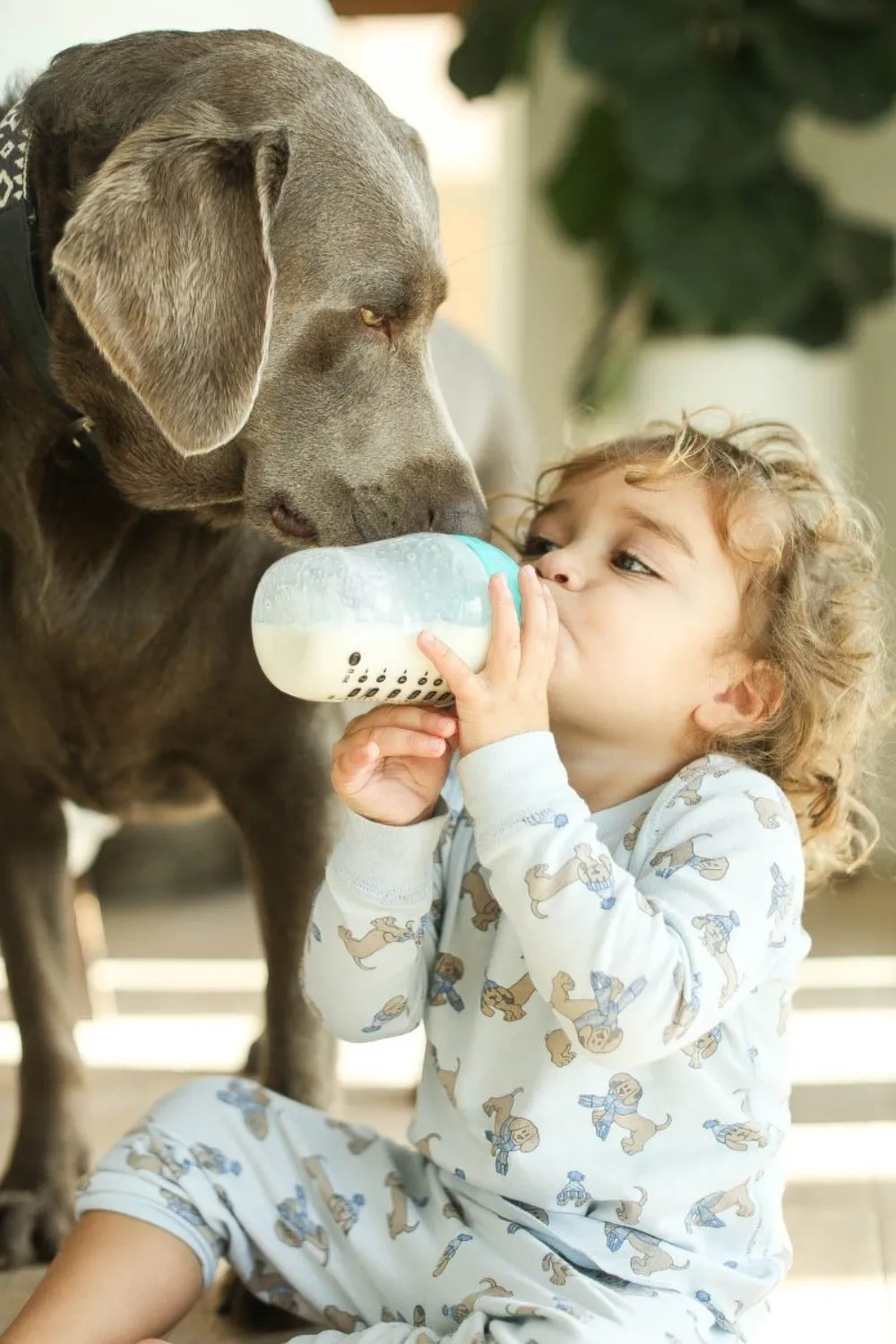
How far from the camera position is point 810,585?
1186 millimetres

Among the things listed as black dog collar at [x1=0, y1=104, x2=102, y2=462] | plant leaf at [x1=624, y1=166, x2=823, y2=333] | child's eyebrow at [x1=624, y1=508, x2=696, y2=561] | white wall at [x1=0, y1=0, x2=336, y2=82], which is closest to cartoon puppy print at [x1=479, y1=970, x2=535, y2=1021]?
child's eyebrow at [x1=624, y1=508, x2=696, y2=561]

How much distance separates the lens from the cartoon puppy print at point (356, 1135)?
3.95 ft

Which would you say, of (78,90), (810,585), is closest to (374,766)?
(810,585)

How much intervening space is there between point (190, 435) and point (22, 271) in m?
0.24

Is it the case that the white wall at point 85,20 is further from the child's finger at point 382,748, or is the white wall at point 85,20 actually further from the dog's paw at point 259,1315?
the dog's paw at point 259,1315

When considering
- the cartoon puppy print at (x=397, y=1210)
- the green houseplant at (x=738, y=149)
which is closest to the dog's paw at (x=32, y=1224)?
the cartoon puppy print at (x=397, y=1210)

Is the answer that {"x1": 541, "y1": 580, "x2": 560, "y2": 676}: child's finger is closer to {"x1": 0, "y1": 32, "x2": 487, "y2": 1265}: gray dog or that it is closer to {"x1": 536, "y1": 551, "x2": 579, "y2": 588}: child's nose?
{"x1": 536, "y1": 551, "x2": 579, "y2": 588}: child's nose

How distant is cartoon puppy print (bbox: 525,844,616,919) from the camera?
959 mm

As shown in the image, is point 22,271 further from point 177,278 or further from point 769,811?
point 769,811

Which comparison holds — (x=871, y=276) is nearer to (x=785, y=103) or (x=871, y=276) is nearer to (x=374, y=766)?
(x=785, y=103)

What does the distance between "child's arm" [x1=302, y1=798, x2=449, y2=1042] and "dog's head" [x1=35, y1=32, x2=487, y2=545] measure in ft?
0.85

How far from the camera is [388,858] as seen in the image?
41.7 inches

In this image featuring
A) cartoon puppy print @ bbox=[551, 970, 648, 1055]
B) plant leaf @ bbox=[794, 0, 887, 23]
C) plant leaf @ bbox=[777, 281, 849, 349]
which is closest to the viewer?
cartoon puppy print @ bbox=[551, 970, 648, 1055]

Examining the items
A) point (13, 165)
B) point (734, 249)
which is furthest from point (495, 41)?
point (13, 165)
